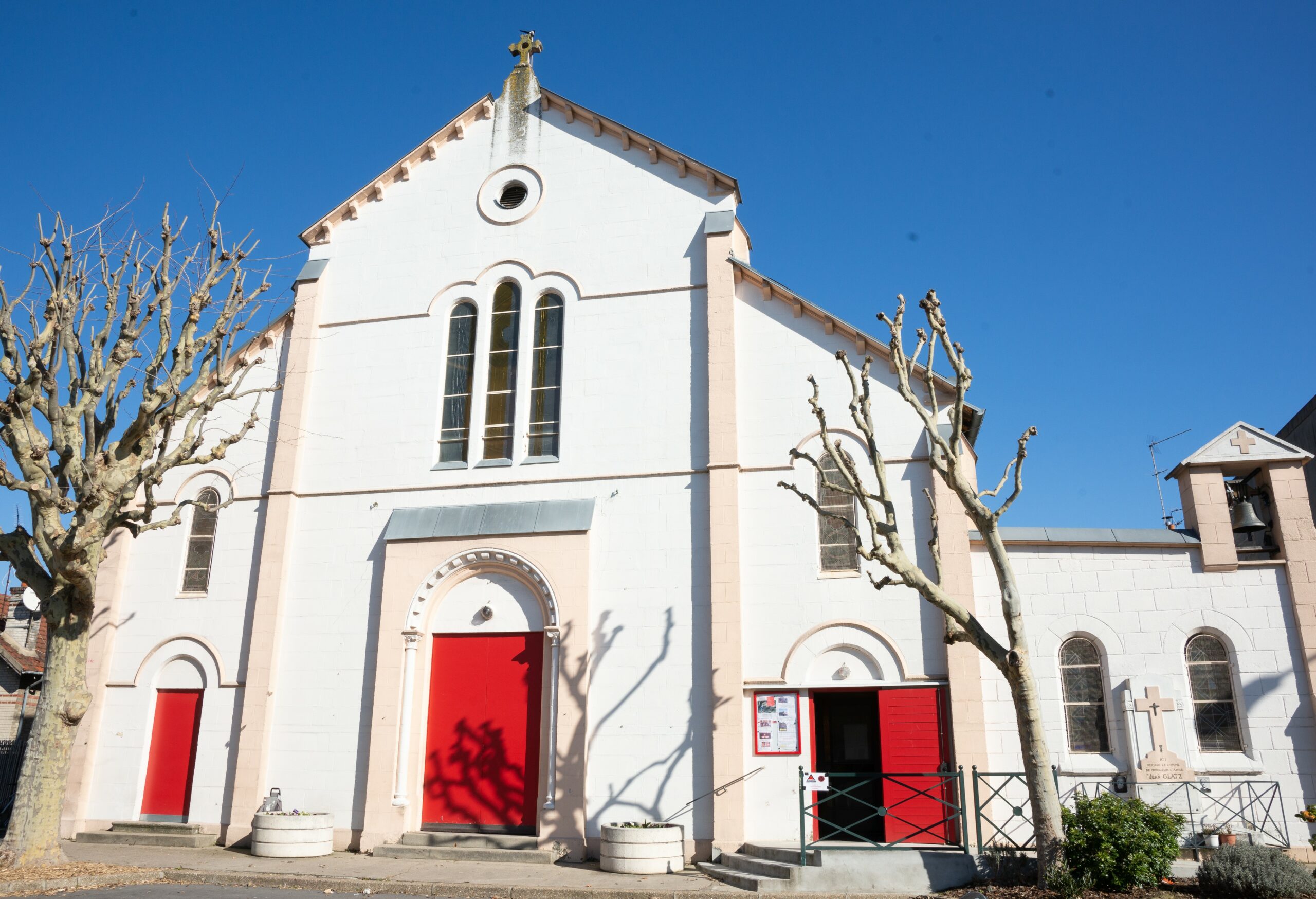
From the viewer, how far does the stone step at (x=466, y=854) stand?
1432cm

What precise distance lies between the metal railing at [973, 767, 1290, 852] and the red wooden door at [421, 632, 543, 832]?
668 cm

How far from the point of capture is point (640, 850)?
13664 millimetres

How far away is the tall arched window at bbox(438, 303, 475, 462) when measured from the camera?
17.5 m

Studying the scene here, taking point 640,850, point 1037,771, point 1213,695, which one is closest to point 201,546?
point 640,850

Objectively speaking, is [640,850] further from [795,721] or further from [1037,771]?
[1037,771]

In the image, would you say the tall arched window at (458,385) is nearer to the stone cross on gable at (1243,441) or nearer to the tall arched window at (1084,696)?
the tall arched window at (1084,696)

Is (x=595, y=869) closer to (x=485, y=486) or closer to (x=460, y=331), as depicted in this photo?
(x=485, y=486)

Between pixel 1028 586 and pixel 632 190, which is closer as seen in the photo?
pixel 1028 586

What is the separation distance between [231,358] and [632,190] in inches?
330

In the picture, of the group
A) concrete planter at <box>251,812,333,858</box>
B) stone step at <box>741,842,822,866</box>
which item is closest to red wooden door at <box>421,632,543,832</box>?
concrete planter at <box>251,812,333,858</box>

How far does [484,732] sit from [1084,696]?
8972 mm

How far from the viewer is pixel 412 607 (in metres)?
16.3

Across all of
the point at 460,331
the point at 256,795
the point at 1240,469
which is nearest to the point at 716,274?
the point at 460,331

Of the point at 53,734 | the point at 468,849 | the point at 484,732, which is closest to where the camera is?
the point at 53,734
